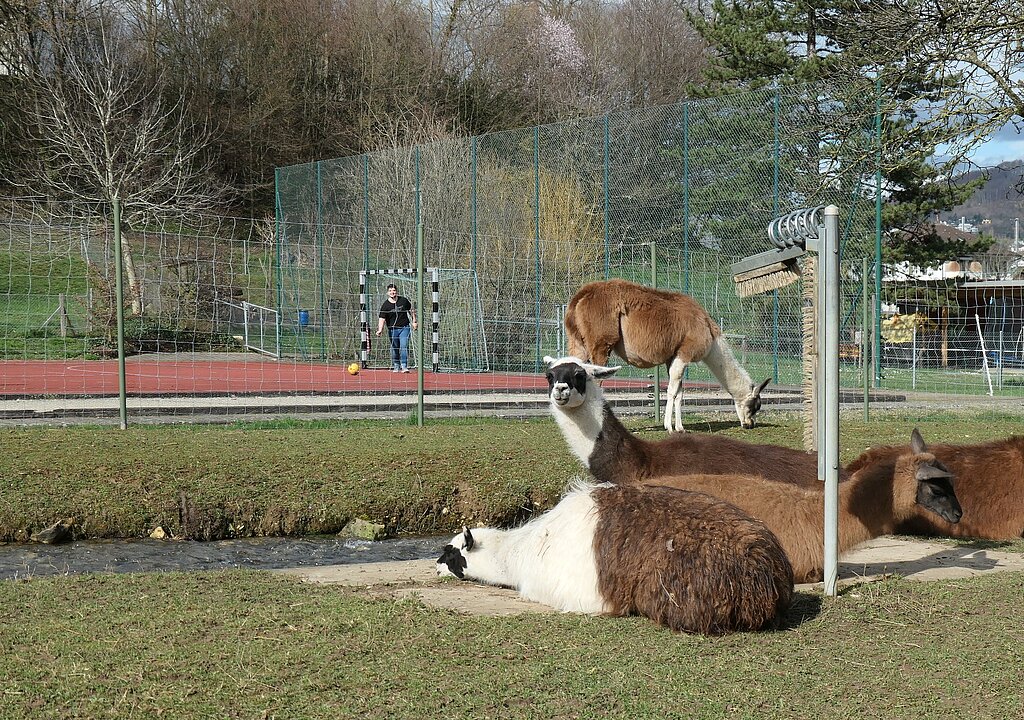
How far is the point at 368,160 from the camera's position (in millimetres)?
28469

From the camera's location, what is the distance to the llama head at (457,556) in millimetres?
6047

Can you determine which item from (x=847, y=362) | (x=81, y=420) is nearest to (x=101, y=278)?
(x=81, y=420)

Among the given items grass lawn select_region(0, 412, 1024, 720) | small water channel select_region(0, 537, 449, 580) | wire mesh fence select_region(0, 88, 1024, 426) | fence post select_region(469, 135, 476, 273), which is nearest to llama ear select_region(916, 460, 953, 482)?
grass lawn select_region(0, 412, 1024, 720)

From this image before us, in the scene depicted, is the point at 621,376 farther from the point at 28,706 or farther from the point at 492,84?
the point at 492,84

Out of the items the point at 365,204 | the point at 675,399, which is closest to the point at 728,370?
the point at 675,399

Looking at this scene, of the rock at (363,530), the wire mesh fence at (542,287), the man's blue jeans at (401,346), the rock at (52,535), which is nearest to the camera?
the rock at (52,535)

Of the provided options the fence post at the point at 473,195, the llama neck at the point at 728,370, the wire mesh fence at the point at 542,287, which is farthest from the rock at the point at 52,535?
the fence post at the point at 473,195

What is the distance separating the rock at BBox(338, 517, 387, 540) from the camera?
792cm

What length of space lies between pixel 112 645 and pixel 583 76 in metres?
42.2

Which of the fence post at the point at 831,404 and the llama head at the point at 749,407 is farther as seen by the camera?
the llama head at the point at 749,407

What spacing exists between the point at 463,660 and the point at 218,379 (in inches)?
599

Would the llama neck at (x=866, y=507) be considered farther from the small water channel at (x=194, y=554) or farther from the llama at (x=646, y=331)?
the llama at (x=646, y=331)

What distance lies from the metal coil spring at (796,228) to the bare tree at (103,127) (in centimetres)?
2379

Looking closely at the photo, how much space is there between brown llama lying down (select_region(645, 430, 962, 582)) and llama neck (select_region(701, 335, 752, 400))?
6.14 m
